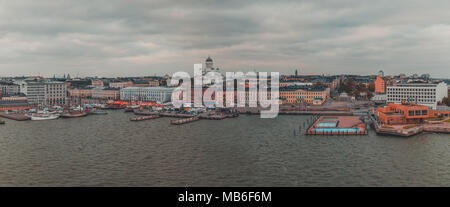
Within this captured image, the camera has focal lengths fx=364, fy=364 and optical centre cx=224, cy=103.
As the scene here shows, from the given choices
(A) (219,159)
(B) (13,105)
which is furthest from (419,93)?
(B) (13,105)

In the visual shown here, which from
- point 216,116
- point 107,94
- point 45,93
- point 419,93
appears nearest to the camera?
point 216,116

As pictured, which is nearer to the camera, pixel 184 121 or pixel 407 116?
pixel 407 116

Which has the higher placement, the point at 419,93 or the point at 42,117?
the point at 419,93

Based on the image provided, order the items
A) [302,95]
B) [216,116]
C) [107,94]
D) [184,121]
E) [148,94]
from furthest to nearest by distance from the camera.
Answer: [107,94], [148,94], [302,95], [216,116], [184,121]

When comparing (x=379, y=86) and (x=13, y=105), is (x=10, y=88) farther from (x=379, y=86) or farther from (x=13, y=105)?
(x=379, y=86)
